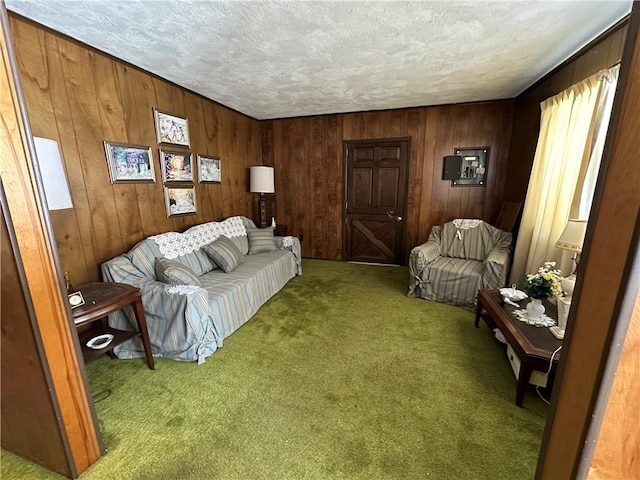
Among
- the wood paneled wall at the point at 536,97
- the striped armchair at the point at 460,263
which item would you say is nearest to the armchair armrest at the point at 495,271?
the striped armchair at the point at 460,263

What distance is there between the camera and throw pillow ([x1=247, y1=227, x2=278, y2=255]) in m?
3.73

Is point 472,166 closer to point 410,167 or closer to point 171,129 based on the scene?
point 410,167

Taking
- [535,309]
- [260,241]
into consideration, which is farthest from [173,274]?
[535,309]

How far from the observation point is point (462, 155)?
3.92 metres

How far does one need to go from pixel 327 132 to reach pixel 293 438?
163 inches

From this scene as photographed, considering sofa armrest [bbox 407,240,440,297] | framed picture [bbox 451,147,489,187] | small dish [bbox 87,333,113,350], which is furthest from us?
framed picture [bbox 451,147,489,187]

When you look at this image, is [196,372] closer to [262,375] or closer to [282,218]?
[262,375]

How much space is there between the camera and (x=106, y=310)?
1729 mm

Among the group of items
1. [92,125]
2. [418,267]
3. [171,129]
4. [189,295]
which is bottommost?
[418,267]

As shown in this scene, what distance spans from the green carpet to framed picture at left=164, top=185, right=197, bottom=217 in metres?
1.61

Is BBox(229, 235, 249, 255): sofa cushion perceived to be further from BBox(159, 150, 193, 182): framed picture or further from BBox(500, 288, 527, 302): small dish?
BBox(500, 288, 527, 302): small dish

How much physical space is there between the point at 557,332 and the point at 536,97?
276 centimetres

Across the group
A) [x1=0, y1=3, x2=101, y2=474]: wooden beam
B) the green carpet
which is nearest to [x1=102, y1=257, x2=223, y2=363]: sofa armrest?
the green carpet

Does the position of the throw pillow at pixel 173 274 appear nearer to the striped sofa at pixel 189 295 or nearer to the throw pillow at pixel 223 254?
the striped sofa at pixel 189 295
